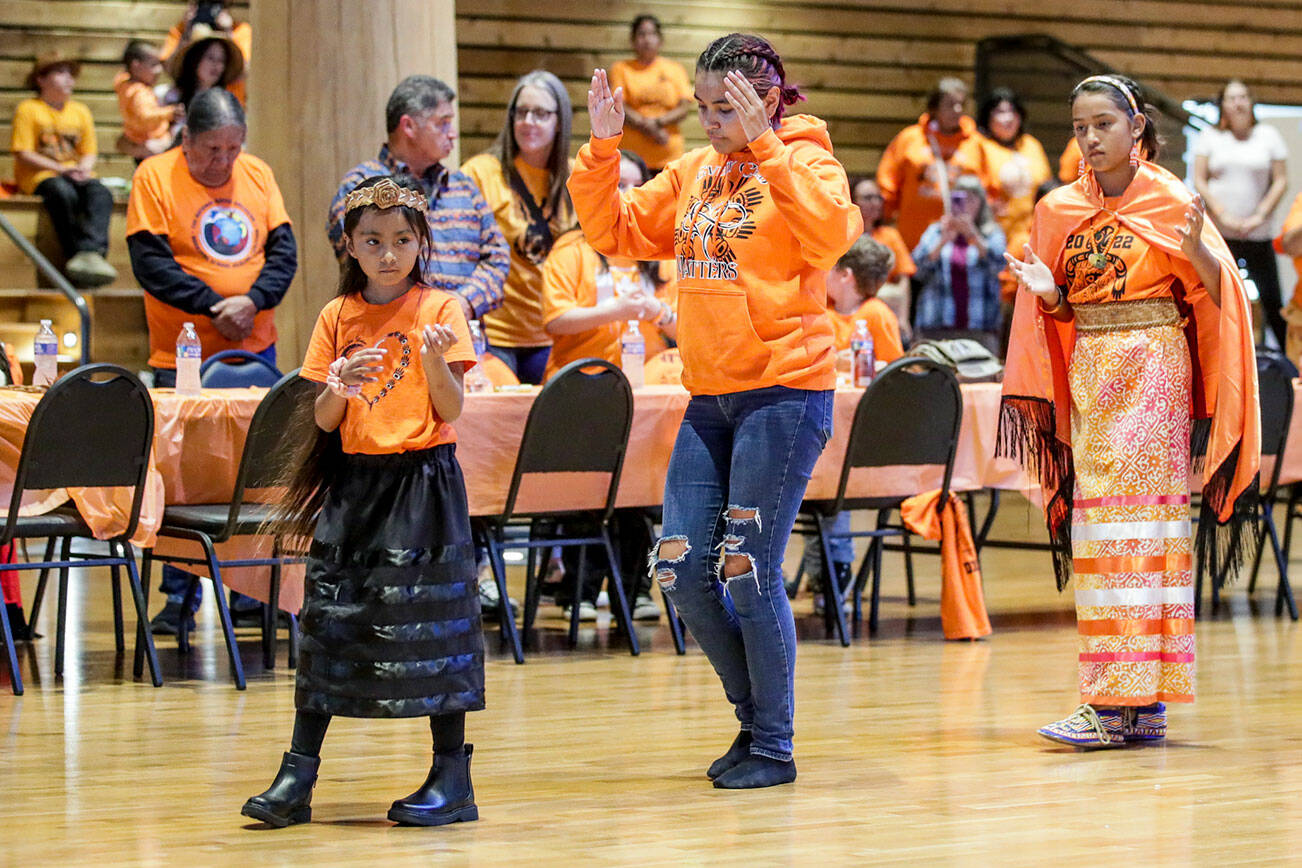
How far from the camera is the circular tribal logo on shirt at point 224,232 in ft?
19.3

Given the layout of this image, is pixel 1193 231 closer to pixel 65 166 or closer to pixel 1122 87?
pixel 1122 87

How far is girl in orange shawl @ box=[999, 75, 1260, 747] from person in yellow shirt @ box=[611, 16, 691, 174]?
22.6ft

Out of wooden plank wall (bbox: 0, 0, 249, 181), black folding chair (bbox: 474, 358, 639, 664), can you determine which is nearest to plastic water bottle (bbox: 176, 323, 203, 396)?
black folding chair (bbox: 474, 358, 639, 664)

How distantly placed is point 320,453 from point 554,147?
9.22 feet

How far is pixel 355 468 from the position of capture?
331 cm

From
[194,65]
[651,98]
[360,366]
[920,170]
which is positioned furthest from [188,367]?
[920,170]

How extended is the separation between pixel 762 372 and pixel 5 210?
6.53m

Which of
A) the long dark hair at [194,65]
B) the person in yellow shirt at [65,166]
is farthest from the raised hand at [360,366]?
the person in yellow shirt at [65,166]

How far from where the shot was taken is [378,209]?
3.31 meters

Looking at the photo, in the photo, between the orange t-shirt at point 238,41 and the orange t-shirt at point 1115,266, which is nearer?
the orange t-shirt at point 1115,266

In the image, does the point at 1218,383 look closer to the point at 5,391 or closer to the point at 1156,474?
the point at 1156,474

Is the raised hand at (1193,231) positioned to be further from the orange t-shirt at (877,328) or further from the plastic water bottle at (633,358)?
the orange t-shirt at (877,328)

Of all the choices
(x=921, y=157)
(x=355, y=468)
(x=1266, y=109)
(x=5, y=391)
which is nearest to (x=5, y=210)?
(x=5, y=391)

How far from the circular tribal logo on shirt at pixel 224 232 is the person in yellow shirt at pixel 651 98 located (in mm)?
5139
